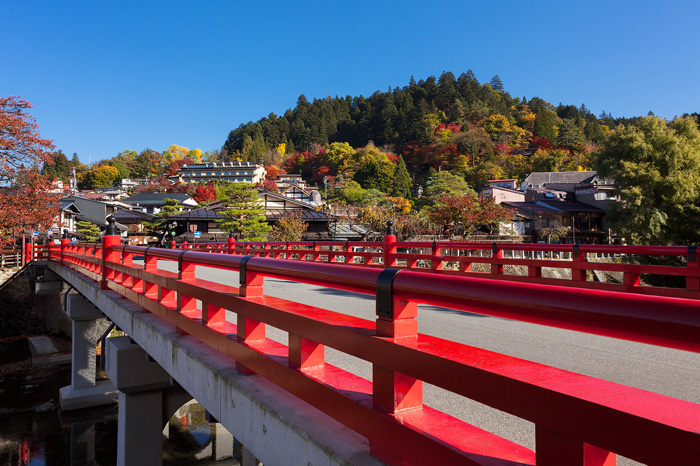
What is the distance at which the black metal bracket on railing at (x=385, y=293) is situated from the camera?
6.31ft

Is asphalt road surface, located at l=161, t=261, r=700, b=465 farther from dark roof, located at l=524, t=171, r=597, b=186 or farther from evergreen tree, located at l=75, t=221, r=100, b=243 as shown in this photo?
dark roof, located at l=524, t=171, r=597, b=186

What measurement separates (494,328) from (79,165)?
451 feet

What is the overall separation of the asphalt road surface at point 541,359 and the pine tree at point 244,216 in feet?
87.0

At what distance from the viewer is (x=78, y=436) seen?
14023 mm

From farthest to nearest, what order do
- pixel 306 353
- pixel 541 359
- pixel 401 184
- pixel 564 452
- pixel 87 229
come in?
1. pixel 401 184
2. pixel 87 229
3. pixel 541 359
4. pixel 306 353
5. pixel 564 452

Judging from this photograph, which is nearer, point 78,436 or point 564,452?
point 564,452

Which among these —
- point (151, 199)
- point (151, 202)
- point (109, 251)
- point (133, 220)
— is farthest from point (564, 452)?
point (151, 199)

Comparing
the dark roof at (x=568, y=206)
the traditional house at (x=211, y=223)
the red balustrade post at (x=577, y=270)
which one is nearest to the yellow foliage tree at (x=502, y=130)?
A: the dark roof at (x=568, y=206)

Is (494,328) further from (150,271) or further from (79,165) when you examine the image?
(79,165)

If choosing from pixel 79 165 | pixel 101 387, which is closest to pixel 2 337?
pixel 101 387

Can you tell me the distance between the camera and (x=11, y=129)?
2122 centimetres

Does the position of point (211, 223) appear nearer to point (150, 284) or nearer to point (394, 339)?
point (150, 284)

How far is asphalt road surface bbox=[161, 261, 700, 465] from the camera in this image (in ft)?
10.1

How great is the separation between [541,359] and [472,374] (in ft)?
10.2
